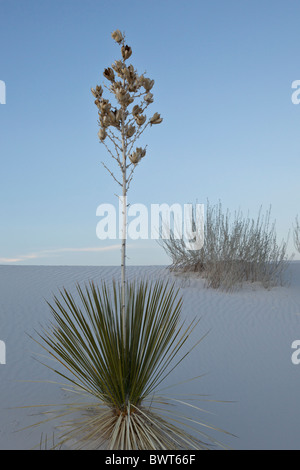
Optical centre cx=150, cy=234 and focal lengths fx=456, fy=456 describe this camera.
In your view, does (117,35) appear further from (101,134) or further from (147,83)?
(101,134)

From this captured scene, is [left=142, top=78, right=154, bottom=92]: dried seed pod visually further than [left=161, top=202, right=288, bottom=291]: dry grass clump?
No

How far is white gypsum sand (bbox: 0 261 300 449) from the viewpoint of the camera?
4.57 metres

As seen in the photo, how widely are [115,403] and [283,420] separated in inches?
84.1

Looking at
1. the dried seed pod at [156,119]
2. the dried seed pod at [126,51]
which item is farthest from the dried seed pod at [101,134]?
the dried seed pod at [126,51]

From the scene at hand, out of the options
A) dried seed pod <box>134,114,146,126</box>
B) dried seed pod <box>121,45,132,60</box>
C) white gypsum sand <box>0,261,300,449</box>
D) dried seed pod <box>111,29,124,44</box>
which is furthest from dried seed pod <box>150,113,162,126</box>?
white gypsum sand <box>0,261,300,449</box>

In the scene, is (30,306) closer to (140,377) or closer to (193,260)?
(193,260)

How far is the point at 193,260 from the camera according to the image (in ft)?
36.4

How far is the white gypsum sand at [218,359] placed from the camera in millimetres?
4566

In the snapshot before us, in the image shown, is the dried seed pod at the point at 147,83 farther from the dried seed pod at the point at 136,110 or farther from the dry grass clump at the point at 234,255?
the dry grass clump at the point at 234,255

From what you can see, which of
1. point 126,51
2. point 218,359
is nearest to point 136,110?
point 126,51

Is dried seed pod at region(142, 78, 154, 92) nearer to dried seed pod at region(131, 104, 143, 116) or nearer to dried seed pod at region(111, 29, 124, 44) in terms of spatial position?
dried seed pod at region(131, 104, 143, 116)
